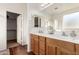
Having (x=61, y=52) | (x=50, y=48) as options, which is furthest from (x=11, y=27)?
(x=61, y=52)

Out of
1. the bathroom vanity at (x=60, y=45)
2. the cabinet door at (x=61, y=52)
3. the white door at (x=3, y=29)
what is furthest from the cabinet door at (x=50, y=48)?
the white door at (x=3, y=29)

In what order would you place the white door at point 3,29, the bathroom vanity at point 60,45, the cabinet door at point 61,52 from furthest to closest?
1. the white door at point 3,29
2. the cabinet door at point 61,52
3. the bathroom vanity at point 60,45

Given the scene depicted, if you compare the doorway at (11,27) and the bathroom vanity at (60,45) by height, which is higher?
the doorway at (11,27)

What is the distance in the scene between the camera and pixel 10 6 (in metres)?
1.33

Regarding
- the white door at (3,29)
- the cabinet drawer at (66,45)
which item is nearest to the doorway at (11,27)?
the white door at (3,29)

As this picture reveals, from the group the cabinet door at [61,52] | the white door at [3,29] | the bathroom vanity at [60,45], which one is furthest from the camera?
the white door at [3,29]

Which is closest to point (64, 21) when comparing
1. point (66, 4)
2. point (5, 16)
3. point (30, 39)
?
point (66, 4)

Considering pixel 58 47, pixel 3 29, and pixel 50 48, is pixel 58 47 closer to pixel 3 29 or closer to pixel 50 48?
pixel 50 48

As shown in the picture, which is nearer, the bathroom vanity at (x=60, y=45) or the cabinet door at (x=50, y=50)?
the bathroom vanity at (x=60, y=45)

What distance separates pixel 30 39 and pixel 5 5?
1.32 meters

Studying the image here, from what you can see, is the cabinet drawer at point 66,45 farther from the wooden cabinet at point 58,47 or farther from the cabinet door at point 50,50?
the cabinet door at point 50,50

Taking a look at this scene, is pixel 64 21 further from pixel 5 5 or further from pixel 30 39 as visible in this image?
pixel 30 39

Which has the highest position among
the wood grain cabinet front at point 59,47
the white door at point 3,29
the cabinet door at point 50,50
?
the white door at point 3,29

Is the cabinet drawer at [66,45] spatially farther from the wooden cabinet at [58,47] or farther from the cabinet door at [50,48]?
the cabinet door at [50,48]
